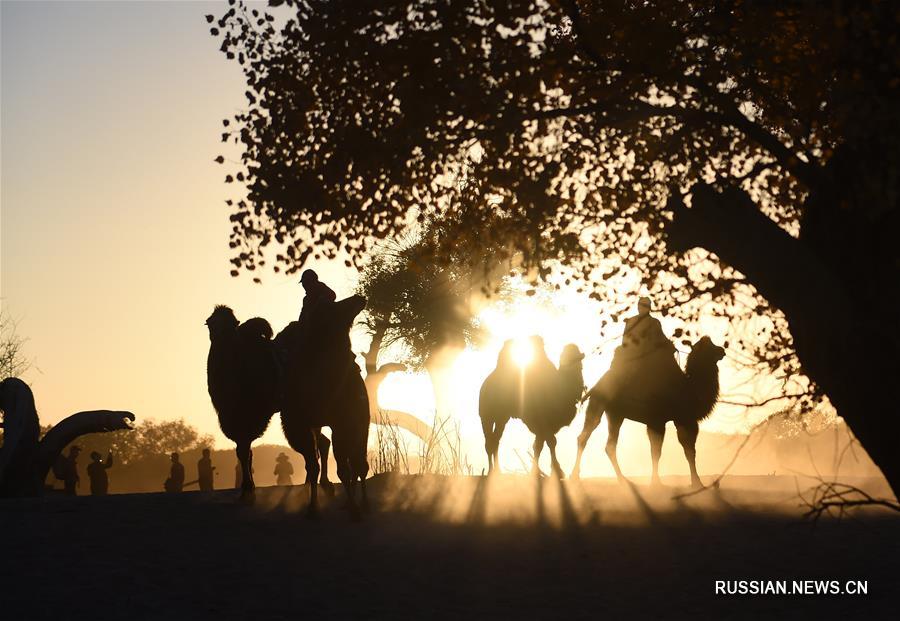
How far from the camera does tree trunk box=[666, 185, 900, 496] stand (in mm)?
8258

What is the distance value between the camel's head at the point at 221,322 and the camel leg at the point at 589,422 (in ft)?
21.8

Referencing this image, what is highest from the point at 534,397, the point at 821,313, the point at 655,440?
the point at 534,397

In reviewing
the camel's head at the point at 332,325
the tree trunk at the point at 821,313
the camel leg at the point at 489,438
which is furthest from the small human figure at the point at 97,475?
the tree trunk at the point at 821,313

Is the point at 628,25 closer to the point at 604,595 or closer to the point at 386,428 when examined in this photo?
the point at 604,595

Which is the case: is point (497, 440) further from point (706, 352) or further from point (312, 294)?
point (312, 294)

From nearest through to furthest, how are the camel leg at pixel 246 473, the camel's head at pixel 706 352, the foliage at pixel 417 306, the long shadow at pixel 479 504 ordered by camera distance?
the long shadow at pixel 479 504 < the camel leg at pixel 246 473 < the camel's head at pixel 706 352 < the foliage at pixel 417 306

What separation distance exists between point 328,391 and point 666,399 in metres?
7.10

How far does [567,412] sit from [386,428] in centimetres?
301

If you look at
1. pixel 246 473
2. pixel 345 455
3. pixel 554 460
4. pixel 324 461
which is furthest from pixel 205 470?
pixel 345 455

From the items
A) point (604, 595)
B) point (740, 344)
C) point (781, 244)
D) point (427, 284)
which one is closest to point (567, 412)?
point (740, 344)

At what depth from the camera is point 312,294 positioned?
14016 mm

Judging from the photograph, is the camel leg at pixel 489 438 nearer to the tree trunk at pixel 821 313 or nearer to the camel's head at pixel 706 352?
the camel's head at pixel 706 352

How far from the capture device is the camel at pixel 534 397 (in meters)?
19.0

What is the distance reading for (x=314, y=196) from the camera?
10953 mm
